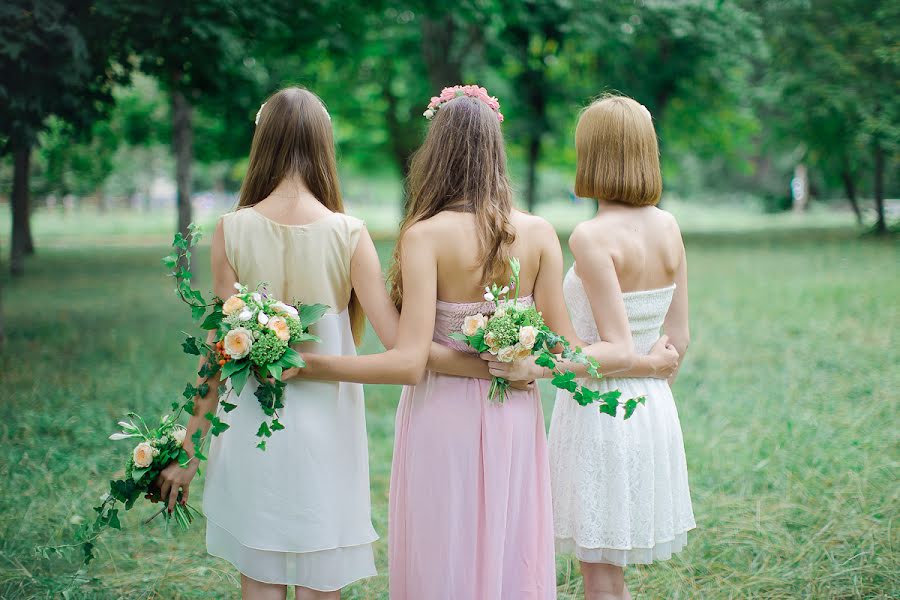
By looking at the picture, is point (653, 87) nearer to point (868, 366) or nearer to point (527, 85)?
point (527, 85)

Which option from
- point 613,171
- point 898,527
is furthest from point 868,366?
point 613,171

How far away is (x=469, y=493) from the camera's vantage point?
9.96 feet

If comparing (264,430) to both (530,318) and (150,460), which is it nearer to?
(150,460)

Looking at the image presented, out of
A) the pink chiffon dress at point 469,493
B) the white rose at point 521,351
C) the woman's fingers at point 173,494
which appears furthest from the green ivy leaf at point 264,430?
the white rose at point 521,351

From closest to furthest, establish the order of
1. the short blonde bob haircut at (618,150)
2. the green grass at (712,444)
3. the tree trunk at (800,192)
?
the short blonde bob haircut at (618,150) → the green grass at (712,444) → the tree trunk at (800,192)

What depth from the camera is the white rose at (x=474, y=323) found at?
2803 mm

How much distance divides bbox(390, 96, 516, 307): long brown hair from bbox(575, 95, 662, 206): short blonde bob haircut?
0.37 meters

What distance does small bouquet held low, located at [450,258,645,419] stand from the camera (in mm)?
2754

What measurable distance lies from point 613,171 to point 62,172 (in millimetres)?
23249

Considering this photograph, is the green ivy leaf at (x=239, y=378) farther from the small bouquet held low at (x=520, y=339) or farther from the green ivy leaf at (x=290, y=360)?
the small bouquet held low at (x=520, y=339)

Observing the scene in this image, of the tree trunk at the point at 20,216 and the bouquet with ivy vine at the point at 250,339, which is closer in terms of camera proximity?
the bouquet with ivy vine at the point at 250,339

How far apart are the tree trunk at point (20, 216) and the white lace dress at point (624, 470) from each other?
13.9 metres

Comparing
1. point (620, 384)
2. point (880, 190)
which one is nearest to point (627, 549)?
point (620, 384)

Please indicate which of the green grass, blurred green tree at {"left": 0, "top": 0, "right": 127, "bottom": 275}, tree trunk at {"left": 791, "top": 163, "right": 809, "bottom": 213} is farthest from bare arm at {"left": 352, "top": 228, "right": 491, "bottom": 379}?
tree trunk at {"left": 791, "top": 163, "right": 809, "bottom": 213}
